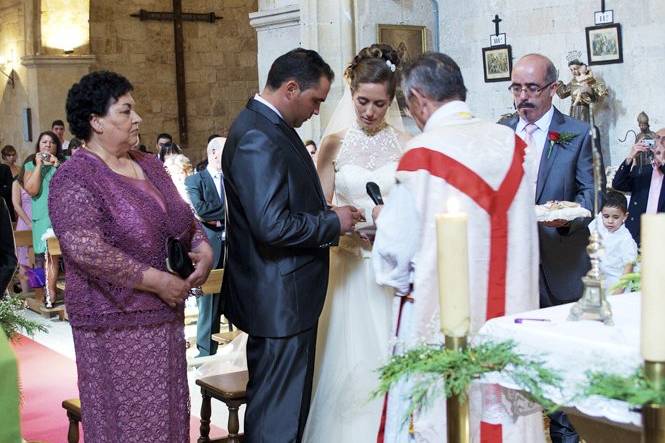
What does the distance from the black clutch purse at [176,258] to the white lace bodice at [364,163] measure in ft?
3.32

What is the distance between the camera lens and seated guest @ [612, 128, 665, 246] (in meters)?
6.45

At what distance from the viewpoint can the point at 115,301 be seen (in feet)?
12.0

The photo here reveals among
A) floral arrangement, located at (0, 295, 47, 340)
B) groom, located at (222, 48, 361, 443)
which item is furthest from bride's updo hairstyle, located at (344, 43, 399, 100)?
floral arrangement, located at (0, 295, 47, 340)

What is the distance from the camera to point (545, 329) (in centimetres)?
229

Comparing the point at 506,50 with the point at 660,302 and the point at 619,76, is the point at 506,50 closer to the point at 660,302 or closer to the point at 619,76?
the point at 619,76

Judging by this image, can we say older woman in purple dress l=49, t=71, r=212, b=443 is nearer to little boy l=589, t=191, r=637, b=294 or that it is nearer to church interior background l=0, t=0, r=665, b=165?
little boy l=589, t=191, r=637, b=294

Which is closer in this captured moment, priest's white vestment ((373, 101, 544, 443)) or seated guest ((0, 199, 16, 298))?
priest's white vestment ((373, 101, 544, 443))

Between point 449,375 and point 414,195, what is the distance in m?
1.39

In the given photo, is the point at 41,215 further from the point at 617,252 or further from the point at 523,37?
the point at 617,252

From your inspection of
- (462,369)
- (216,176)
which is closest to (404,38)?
(216,176)

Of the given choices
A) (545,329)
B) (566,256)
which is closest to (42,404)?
(566,256)

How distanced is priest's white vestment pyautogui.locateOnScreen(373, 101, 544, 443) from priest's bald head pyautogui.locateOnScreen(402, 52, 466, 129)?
0.03 metres

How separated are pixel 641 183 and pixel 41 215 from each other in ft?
19.0

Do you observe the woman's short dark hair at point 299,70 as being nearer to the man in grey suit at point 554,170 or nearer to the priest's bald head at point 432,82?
the priest's bald head at point 432,82
